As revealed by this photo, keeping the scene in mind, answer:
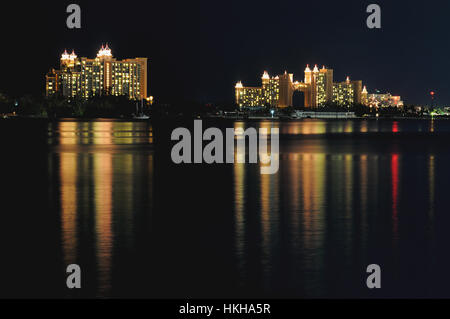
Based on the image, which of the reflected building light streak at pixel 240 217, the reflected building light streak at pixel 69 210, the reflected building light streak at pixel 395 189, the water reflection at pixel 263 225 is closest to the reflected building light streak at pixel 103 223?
the water reflection at pixel 263 225

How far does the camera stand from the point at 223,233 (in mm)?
11352

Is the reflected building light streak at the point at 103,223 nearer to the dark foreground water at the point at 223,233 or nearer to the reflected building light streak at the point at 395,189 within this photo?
the dark foreground water at the point at 223,233

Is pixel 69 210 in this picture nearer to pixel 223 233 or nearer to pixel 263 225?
pixel 223 233

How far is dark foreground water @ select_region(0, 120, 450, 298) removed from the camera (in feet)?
26.9

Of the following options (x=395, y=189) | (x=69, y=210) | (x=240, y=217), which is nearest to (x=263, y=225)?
(x=240, y=217)

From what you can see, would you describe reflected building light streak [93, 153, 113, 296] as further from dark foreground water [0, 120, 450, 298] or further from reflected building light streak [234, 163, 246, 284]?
reflected building light streak [234, 163, 246, 284]

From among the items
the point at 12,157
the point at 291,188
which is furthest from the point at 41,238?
the point at 12,157

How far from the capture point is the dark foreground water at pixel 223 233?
8.21 m

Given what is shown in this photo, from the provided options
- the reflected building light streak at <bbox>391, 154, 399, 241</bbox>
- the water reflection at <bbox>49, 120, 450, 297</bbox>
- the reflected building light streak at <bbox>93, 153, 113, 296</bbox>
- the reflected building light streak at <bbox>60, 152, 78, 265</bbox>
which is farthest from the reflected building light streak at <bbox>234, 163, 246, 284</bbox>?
the reflected building light streak at <bbox>391, 154, 399, 241</bbox>

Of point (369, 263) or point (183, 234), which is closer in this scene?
point (369, 263)

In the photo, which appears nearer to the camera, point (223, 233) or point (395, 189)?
point (223, 233)
